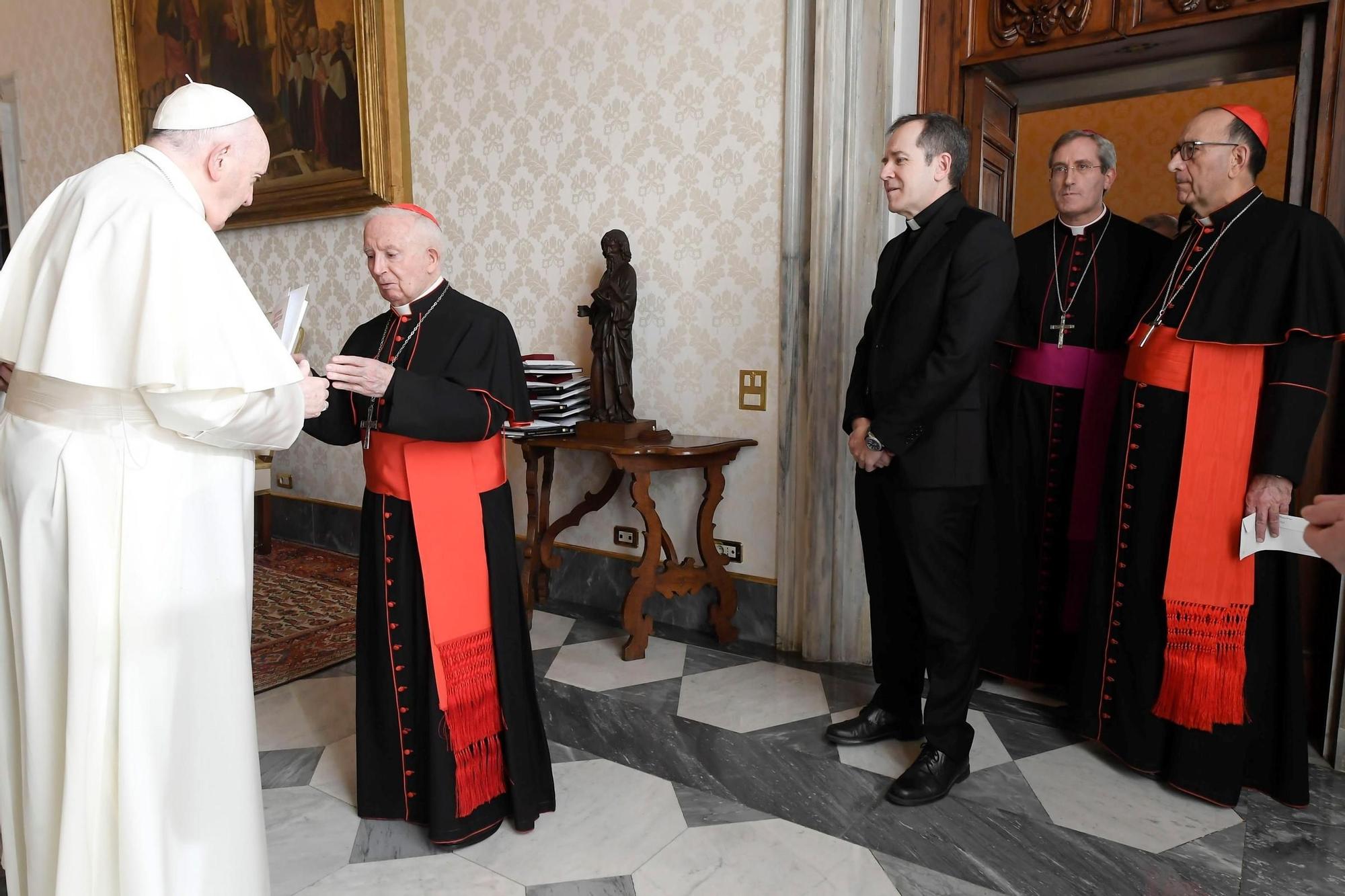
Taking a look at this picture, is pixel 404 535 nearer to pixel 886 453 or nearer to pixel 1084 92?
pixel 886 453

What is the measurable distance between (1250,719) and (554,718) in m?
2.25

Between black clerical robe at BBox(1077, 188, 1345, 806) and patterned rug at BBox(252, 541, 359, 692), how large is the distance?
3.08 meters

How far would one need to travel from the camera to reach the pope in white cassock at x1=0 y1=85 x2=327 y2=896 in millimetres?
1636

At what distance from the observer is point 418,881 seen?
233 cm

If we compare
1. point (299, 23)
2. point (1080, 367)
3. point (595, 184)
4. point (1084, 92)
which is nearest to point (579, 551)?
point (595, 184)

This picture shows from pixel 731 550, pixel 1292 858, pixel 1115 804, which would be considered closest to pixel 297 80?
pixel 731 550

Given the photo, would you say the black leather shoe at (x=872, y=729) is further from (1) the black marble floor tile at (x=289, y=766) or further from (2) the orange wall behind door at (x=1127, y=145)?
(2) the orange wall behind door at (x=1127, y=145)

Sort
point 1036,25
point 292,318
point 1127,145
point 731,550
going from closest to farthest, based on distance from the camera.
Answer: point 292,318, point 1036,25, point 731,550, point 1127,145

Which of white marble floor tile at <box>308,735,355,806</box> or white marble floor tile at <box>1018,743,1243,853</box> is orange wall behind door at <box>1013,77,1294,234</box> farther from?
white marble floor tile at <box>308,735,355,806</box>

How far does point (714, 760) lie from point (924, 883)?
31.9 inches

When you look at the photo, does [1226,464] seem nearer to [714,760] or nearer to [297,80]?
[714,760]

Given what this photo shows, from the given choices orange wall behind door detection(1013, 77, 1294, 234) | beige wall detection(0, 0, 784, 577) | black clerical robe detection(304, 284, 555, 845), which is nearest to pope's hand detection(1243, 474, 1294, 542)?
beige wall detection(0, 0, 784, 577)

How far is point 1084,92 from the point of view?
388cm

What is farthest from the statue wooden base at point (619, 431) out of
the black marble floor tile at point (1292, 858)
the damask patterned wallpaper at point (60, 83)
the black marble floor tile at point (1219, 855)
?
the damask patterned wallpaper at point (60, 83)
